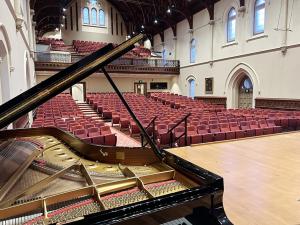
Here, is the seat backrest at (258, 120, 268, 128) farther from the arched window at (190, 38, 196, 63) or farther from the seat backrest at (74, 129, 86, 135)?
the arched window at (190, 38, 196, 63)

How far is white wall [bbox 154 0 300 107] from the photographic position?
9352mm

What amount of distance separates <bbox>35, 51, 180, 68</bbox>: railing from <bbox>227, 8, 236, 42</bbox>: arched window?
4.96 metres

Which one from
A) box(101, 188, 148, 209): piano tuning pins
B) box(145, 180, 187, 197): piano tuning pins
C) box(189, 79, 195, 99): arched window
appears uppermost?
box(189, 79, 195, 99): arched window

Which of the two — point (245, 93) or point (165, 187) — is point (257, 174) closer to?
point (165, 187)

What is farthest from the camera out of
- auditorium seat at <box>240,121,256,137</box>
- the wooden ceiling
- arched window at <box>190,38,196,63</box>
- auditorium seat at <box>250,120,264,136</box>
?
arched window at <box>190,38,196,63</box>

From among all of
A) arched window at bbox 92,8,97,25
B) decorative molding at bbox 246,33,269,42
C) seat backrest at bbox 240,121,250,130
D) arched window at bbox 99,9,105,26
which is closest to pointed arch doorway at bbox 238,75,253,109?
decorative molding at bbox 246,33,269,42

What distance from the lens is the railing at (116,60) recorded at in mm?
13805

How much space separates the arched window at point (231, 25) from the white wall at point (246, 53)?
0.73ft

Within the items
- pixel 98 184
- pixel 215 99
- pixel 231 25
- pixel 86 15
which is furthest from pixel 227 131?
pixel 86 15

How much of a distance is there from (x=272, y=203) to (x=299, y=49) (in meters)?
8.65

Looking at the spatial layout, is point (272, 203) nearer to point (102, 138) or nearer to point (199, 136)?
point (199, 136)

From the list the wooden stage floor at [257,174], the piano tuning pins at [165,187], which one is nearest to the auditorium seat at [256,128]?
the wooden stage floor at [257,174]

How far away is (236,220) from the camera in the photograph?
2156mm

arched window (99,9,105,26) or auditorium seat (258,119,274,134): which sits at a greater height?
arched window (99,9,105,26)
